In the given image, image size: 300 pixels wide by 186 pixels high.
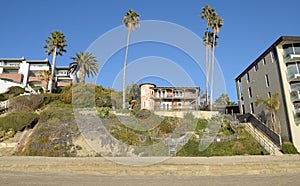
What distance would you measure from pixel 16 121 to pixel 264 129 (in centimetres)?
2474

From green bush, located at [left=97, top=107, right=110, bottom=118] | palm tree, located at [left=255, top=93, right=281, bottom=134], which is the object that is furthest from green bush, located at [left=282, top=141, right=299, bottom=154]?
green bush, located at [left=97, top=107, right=110, bottom=118]

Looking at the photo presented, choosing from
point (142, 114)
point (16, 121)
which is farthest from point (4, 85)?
point (142, 114)

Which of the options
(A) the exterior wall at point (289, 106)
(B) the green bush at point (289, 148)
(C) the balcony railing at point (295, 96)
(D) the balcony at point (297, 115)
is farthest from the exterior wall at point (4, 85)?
(D) the balcony at point (297, 115)

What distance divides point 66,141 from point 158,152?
7.81 m

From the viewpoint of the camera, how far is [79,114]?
23.6m

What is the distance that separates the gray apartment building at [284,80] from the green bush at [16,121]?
25.2 metres

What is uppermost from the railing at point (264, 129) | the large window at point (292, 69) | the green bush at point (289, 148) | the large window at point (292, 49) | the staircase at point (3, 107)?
the large window at point (292, 49)

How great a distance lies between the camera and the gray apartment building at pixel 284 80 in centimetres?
2155

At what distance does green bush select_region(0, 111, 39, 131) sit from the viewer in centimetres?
1988

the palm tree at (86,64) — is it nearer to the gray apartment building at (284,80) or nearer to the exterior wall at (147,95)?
the exterior wall at (147,95)

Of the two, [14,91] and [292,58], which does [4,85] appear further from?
[292,58]

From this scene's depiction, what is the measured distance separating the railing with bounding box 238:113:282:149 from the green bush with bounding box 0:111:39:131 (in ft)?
76.3

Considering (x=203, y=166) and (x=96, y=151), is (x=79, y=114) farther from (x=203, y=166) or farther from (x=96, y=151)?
(x=203, y=166)

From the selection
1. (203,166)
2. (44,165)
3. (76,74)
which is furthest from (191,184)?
(76,74)
